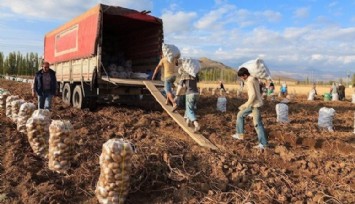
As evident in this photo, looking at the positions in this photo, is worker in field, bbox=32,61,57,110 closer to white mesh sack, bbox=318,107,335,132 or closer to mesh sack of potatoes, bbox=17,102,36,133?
mesh sack of potatoes, bbox=17,102,36,133

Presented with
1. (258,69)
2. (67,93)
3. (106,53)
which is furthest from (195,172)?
(106,53)

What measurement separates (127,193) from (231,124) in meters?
6.03

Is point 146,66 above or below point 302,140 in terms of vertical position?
above

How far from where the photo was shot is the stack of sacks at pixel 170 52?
9429 mm

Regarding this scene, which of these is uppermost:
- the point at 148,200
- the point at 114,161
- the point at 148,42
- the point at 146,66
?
the point at 148,42

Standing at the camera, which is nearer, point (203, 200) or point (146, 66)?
point (203, 200)

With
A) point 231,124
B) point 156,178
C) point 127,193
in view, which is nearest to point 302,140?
point 231,124

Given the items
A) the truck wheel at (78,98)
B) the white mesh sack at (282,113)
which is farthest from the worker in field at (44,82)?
the white mesh sack at (282,113)

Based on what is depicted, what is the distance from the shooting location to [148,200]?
Result: 4.49 meters

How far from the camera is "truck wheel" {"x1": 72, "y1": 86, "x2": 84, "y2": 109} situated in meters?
11.7

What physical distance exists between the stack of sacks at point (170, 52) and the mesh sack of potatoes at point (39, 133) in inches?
164

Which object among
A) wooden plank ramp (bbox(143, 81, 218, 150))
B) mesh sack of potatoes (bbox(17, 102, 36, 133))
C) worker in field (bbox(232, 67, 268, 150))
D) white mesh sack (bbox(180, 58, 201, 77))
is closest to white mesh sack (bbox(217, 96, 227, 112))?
wooden plank ramp (bbox(143, 81, 218, 150))

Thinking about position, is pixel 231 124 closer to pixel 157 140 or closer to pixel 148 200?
pixel 157 140

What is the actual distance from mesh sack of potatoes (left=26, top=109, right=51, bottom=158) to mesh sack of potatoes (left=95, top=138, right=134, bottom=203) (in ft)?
6.82
